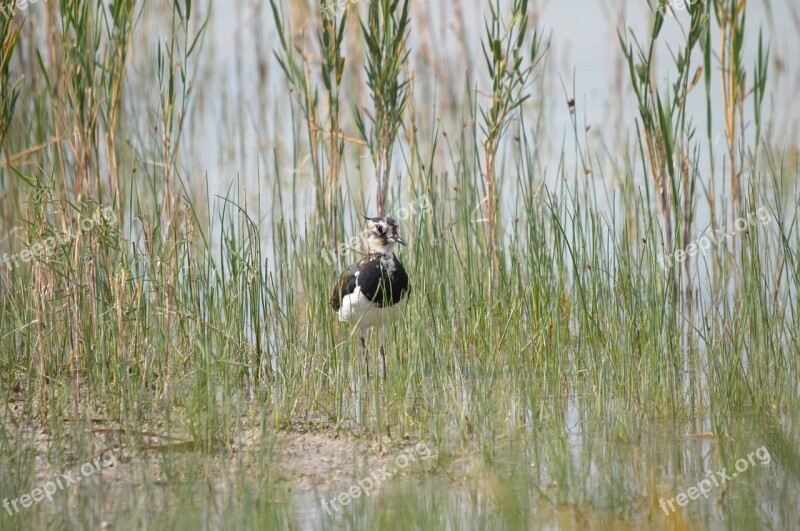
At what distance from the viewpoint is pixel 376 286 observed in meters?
5.49

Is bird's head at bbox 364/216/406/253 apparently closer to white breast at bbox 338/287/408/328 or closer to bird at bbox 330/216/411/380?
bird at bbox 330/216/411/380

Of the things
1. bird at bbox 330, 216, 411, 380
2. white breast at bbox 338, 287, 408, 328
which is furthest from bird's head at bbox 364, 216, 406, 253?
white breast at bbox 338, 287, 408, 328

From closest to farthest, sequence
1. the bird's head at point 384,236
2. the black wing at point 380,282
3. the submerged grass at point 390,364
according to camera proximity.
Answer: the submerged grass at point 390,364 < the black wing at point 380,282 < the bird's head at point 384,236

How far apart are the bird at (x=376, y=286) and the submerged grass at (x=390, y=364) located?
0.46 feet

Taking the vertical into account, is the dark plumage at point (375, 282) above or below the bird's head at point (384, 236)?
below

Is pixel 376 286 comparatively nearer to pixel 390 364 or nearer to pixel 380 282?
pixel 380 282

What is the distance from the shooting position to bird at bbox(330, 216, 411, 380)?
5.45m

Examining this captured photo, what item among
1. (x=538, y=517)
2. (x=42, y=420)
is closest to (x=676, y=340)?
(x=538, y=517)

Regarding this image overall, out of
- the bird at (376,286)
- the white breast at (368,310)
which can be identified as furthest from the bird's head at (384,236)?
the white breast at (368,310)

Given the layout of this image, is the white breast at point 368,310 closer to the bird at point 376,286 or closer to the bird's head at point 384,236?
the bird at point 376,286

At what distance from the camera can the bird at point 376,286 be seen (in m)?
5.45

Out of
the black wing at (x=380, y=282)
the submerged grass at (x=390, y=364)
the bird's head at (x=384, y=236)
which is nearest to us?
the submerged grass at (x=390, y=364)

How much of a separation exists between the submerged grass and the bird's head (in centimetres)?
17

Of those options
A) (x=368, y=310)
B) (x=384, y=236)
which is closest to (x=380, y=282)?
(x=368, y=310)
